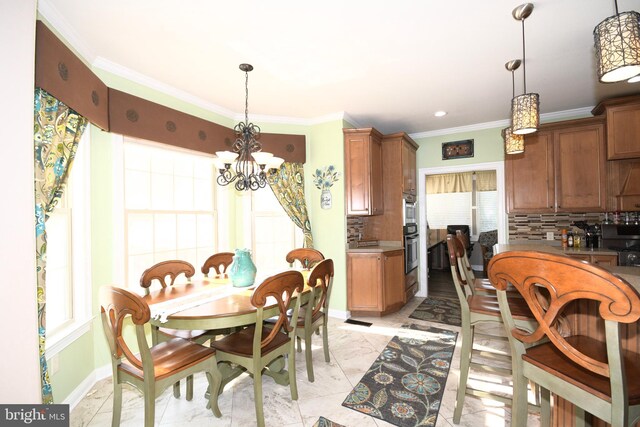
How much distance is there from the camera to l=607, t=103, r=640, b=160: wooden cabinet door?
3180 millimetres

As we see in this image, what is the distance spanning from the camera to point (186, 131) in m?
3.10

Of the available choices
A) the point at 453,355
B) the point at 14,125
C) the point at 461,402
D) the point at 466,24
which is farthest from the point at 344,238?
the point at 14,125

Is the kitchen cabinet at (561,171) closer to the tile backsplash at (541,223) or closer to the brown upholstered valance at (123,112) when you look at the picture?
the tile backsplash at (541,223)

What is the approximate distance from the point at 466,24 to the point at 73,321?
3.73 metres

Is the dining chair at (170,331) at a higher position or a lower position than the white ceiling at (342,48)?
lower

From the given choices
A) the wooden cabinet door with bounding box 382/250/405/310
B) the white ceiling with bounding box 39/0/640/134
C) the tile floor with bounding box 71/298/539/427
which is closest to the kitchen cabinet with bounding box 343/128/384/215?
the white ceiling with bounding box 39/0/640/134

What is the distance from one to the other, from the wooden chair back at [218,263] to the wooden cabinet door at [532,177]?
3.78 meters

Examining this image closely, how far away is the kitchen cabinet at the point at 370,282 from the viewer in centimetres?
369

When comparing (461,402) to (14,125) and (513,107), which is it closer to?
(513,107)

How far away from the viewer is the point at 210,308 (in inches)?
70.4

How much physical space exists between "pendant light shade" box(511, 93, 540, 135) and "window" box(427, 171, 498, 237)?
16.5ft

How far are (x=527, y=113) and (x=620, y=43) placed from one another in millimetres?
723

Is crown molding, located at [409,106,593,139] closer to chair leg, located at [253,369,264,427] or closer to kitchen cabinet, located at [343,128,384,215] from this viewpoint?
kitchen cabinet, located at [343,128,384,215]

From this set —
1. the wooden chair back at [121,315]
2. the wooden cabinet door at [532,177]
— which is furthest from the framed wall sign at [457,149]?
the wooden chair back at [121,315]
